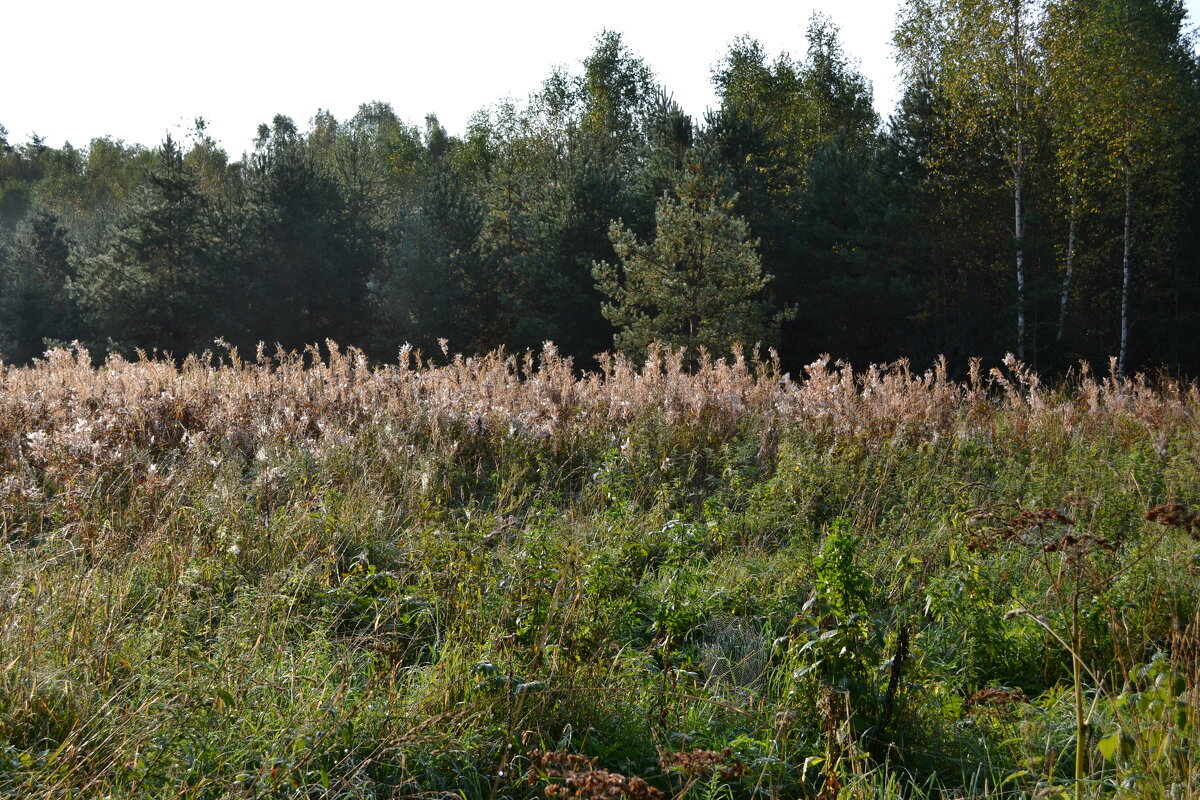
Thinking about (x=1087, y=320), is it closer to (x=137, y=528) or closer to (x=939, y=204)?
(x=939, y=204)

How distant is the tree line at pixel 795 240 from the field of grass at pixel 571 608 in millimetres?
12642

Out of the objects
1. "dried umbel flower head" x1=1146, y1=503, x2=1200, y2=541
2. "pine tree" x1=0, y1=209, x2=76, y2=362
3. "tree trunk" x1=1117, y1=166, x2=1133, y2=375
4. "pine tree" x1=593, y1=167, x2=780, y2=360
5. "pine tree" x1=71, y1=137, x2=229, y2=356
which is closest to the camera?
"dried umbel flower head" x1=1146, y1=503, x2=1200, y2=541

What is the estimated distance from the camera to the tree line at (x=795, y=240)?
2069 cm

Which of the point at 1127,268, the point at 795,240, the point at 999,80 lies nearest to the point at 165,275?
the point at 795,240


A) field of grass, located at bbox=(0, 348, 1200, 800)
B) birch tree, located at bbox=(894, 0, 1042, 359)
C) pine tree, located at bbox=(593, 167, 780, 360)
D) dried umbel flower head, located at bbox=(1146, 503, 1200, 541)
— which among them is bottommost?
field of grass, located at bbox=(0, 348, 1200, 800)

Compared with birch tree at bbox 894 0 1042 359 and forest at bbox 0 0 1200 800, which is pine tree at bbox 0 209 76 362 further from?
birch tree at bbox 894 0 1042 359

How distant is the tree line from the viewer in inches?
814

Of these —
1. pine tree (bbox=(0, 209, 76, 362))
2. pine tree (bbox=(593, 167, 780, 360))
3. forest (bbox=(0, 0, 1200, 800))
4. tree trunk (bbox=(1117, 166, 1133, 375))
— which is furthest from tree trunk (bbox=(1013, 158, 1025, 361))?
pine tree (bbox=(0, 209, 76, 362))

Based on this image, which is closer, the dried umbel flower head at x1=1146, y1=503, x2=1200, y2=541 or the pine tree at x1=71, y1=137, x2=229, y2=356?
the dried umbel flower head at x1=1146, y1=503, x2=1200, y2=541

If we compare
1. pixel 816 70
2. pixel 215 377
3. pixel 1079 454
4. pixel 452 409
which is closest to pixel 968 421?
pixel 1079 454

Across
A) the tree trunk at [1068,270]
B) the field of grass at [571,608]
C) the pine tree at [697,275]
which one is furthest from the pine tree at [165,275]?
the tree trunk at [1068,270]

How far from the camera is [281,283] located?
88.5ft

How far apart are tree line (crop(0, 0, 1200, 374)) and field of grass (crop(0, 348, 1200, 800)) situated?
12.6 meters

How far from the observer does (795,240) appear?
2442cm
